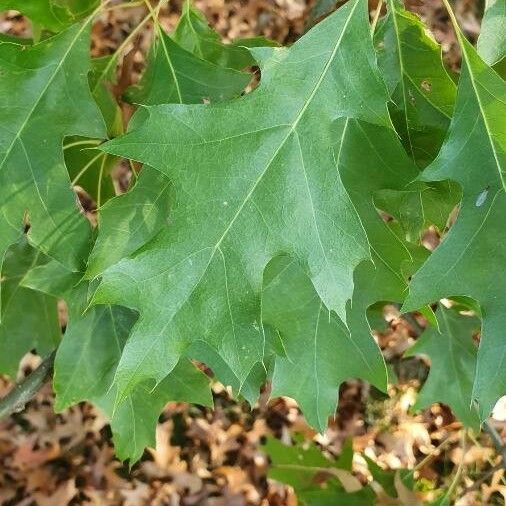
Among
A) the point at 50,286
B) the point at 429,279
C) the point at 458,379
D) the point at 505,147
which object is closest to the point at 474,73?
the point at 505,147

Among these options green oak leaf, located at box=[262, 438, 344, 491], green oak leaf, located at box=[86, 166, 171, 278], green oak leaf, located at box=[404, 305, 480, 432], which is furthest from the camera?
green oak leaf, located at box=[262, 438, 344, 491]

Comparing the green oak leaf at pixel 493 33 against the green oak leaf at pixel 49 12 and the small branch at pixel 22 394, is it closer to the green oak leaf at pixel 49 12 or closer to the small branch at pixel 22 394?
the green oak leaf at pixel 49 12

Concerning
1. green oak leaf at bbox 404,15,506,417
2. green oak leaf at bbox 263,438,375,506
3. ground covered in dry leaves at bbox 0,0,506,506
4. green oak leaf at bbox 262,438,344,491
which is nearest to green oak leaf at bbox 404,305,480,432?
green oak leaf at bbox 263,438,375,506

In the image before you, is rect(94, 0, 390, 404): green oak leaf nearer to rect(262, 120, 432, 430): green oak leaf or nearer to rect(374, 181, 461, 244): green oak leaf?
rect(262, 120, 432, 430): green oak leaf

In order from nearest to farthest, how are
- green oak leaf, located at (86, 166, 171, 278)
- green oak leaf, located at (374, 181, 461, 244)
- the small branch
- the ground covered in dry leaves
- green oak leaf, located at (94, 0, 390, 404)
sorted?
green oak leaf, located at (94, 0, 390, 404)
green oak leaf, located at (86, 166, 171, 278)
green oak leaf, located at (374, 181, 461, 244)
the small branch
the ground covered in dry leaves

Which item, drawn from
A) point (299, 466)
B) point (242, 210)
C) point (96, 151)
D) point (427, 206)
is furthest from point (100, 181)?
point (299, 466)

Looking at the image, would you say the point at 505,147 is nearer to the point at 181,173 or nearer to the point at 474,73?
the point at 474,73

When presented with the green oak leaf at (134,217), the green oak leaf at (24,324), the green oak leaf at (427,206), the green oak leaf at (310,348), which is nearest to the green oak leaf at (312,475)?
the green oak leaf at (310,348)
